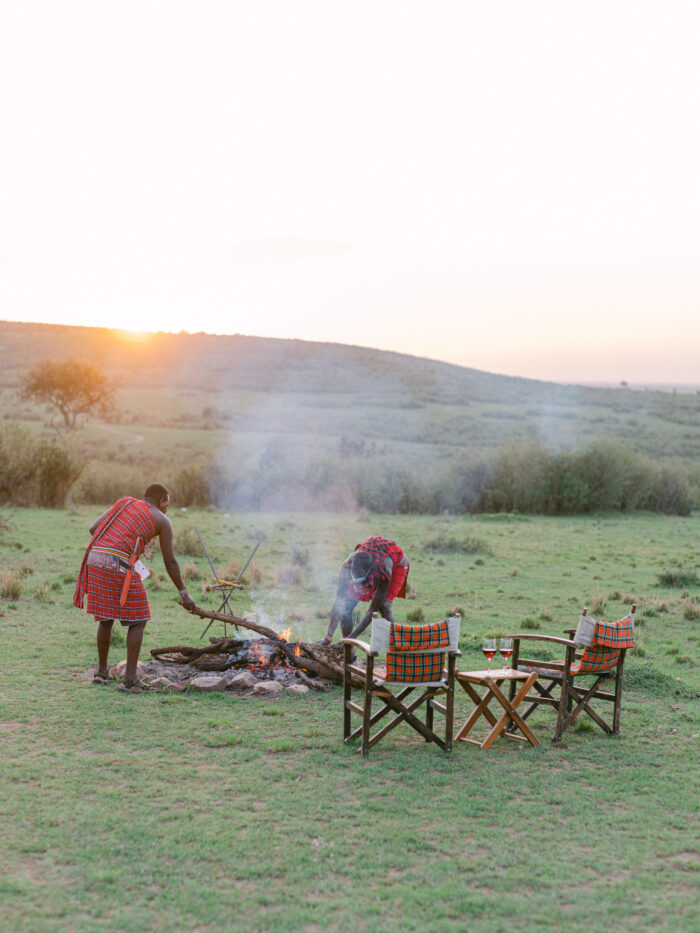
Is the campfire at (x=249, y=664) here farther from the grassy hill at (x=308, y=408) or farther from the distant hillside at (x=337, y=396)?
the distant hillside at (x=337, y=396)

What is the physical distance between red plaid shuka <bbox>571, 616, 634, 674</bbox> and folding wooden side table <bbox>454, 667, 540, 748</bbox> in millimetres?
536

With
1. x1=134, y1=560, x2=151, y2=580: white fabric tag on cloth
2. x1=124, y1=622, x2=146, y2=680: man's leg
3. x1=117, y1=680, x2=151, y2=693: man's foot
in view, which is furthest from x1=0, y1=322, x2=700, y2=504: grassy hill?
x1=134, y1=560, x2=151, y2=580: white fabric tag on cloth

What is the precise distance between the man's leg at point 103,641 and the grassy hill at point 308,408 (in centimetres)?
2155

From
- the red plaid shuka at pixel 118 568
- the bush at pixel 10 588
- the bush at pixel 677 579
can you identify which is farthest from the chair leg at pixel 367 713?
the bush at pixel 677 579

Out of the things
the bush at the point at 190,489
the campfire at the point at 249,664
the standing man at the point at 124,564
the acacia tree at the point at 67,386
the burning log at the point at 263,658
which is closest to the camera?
the standing man at the point at 124,564

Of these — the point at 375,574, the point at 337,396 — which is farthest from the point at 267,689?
Result: the point at 337,396

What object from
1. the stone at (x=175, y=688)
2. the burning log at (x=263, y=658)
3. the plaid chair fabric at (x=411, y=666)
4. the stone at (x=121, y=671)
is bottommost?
the stone at (x=175, y=688)

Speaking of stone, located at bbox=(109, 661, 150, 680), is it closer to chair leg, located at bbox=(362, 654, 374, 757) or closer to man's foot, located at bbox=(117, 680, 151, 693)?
man's foot, located at bbox=(117, 680, 151, 693)

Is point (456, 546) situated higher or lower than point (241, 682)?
higher

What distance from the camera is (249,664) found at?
30.6 feet

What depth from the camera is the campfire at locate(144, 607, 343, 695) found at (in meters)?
8.78

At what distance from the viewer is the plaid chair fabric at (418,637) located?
22.1 feet

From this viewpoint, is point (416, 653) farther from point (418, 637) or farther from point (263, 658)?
point (263, 658)

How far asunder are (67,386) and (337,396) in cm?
3674
